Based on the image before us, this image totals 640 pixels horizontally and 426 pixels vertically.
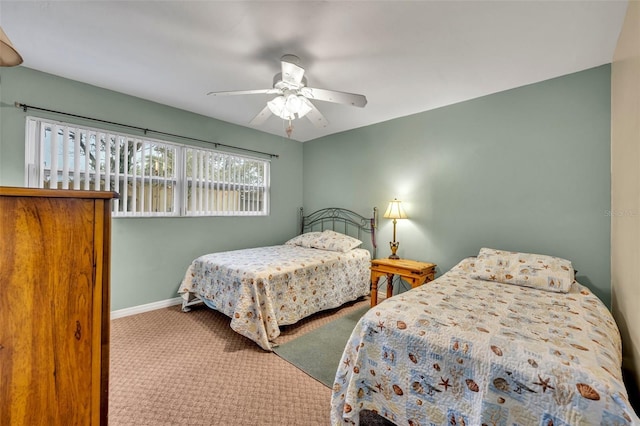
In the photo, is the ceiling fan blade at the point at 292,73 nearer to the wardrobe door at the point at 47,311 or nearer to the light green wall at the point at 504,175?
the wardrobe door at the point at 47,311

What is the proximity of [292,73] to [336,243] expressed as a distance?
2.27 metres

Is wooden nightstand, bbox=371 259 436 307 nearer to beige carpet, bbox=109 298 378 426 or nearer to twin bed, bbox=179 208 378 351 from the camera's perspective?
twin bed, bbox=179 208 378 351

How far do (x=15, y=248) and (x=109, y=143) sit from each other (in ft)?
8.97

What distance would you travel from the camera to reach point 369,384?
1.43 meters

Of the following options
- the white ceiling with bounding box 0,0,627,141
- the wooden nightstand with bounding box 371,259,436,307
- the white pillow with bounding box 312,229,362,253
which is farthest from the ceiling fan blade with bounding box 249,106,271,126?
the wooden nightstand with bounding box 371,259,436,307

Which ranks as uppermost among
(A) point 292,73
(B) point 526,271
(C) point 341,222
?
(A) point 292,73

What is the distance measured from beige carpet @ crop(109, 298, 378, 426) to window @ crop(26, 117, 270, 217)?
1.46 meters

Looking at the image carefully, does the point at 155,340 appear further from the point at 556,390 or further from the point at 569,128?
the point at 569,128

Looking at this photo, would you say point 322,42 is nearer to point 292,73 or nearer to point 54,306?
point 292,73

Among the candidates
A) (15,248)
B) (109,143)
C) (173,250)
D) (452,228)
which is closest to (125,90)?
(109,143)

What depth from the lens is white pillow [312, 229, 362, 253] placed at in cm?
354

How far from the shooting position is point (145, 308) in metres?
3.09

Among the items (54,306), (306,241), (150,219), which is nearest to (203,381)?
(54,306)

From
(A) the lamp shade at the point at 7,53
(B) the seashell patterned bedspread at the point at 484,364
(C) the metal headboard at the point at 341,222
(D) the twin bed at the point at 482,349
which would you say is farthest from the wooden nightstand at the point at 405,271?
(A) the lamp shade at the point at 7,53
